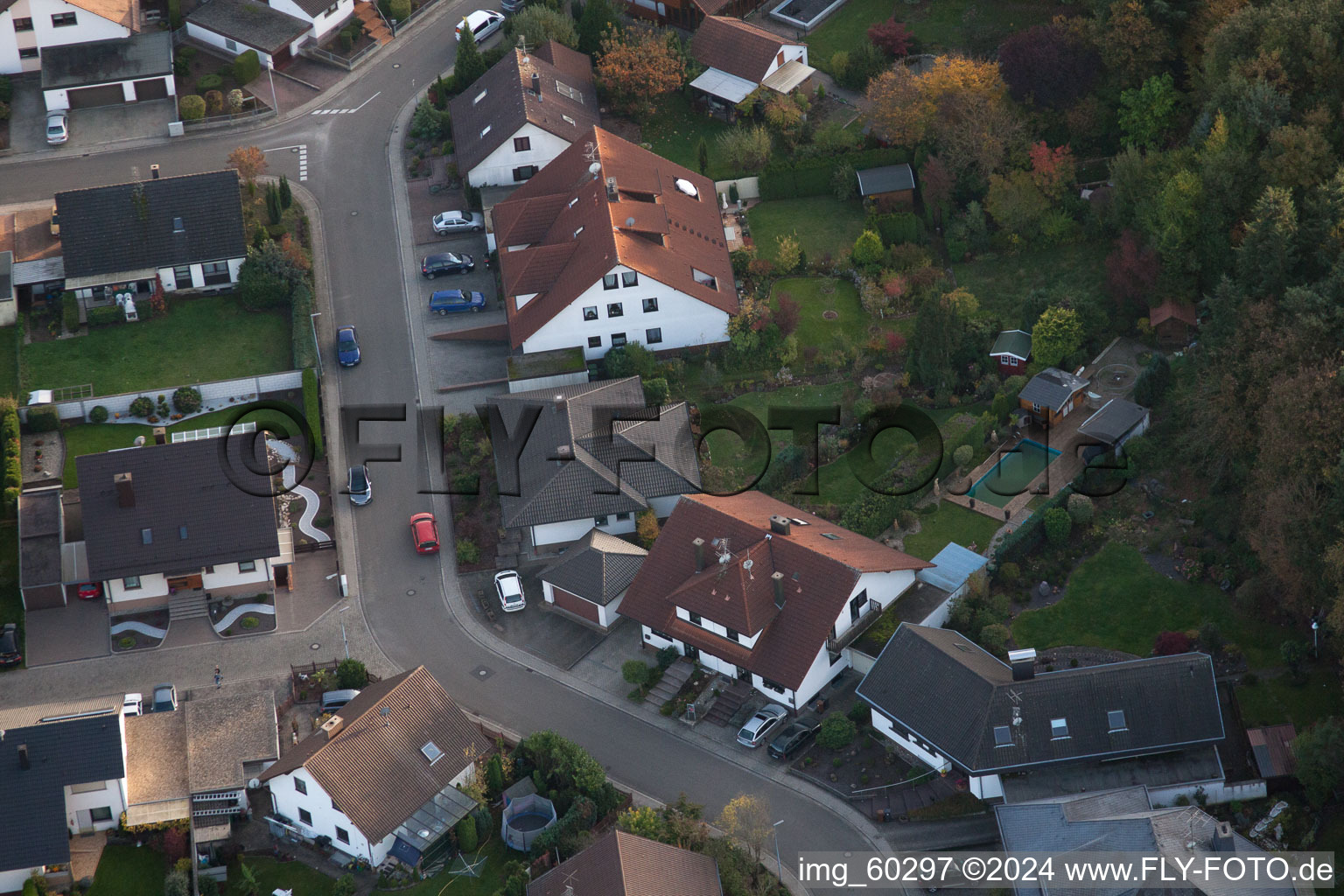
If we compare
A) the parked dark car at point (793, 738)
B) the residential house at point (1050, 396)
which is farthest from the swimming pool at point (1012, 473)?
the parked dark car at point (793, 738)

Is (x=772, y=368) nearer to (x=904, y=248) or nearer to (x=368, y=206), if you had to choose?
(x=904, y=248)

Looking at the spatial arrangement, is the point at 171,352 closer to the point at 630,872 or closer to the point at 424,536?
the point at 424,536

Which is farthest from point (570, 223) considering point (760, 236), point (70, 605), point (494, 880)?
point (494, 880)

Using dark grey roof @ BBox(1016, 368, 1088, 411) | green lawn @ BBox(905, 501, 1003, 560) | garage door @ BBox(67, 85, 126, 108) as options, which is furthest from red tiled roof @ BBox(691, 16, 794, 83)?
garage door @ BBox(67, 85, 126, 108)

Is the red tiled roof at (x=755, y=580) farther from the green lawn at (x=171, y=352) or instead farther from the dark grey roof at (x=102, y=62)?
the dark grey roof at (x=102, y=62)

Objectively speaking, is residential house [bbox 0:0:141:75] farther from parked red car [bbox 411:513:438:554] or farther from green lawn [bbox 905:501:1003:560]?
green lawn [bbox 905:501:1003:560]

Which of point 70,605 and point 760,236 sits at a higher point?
point 760,236

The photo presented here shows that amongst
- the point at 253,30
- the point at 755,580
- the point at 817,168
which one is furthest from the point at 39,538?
the point at 817,168
